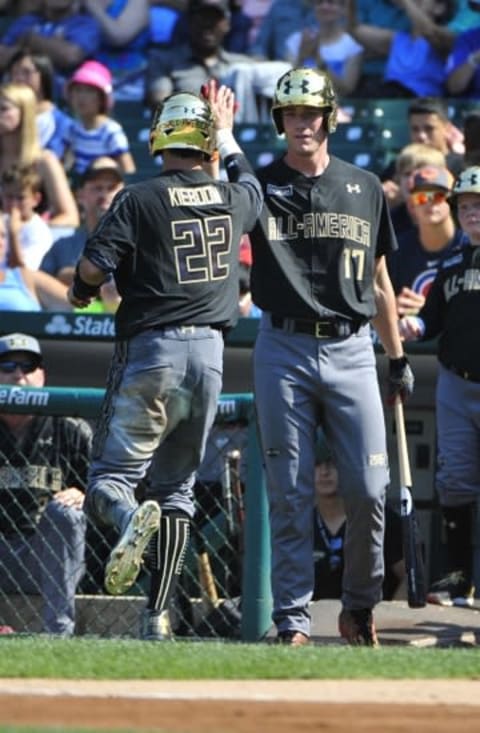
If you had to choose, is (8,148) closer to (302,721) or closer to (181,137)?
(181,137)

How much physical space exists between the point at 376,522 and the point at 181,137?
166cm

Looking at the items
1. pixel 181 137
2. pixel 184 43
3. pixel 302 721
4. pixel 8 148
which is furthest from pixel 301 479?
pixel 184 43

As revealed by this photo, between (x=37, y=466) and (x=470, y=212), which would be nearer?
(x=470, y=212)

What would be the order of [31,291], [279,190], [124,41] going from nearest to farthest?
1. [279,190]
2. [31,291]
3. [124,41]

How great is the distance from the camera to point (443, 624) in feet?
25.5

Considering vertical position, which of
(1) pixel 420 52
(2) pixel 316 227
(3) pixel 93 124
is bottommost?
(2) pixel 316 227

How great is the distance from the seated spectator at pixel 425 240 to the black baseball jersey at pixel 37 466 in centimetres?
230

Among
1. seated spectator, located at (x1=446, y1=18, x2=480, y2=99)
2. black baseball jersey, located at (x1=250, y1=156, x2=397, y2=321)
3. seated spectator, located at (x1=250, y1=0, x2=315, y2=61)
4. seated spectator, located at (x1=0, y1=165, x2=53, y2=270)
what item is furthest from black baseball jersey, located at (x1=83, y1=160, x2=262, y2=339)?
seated spectator, located at (x1=250, y1=0, x2=315, y2=61)

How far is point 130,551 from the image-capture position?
6.50 meters

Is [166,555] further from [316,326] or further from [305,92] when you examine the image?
[305,92]

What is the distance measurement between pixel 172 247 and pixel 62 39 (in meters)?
8.47

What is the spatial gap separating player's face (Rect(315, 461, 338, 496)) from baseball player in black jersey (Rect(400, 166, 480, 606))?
669 mm

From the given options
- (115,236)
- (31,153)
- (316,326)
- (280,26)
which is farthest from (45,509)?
(280,26)

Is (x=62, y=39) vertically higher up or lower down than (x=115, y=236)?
higher up
